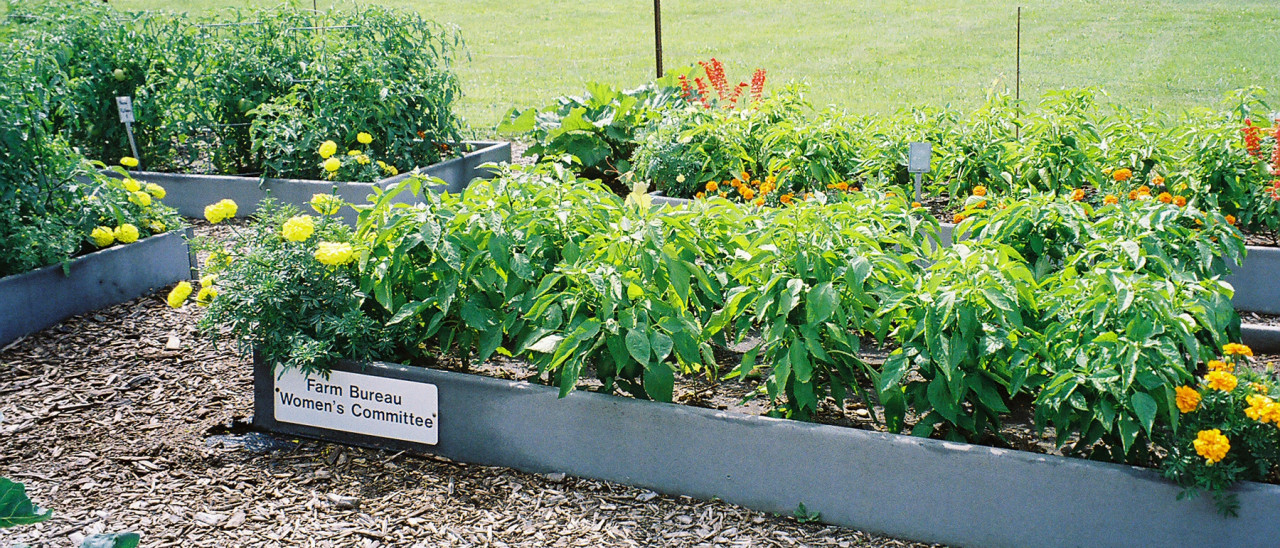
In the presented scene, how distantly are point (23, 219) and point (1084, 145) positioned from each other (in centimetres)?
502

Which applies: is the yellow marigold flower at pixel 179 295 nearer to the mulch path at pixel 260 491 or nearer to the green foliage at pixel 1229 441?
the mulch path at pixel 260 491

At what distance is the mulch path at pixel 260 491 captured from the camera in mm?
2855

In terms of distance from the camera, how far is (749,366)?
2.98m

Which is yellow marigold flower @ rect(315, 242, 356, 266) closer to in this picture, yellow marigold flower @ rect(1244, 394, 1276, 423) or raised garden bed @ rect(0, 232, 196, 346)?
raised garden bed @ rect(0, 232, 196, 346)

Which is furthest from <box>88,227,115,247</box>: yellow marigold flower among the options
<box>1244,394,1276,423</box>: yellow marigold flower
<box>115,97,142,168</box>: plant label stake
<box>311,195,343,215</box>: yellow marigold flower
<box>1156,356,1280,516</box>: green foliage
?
<box>1244,394,1276,423</box>: yellow marigold flower

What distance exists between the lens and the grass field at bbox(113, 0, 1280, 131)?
480 inches

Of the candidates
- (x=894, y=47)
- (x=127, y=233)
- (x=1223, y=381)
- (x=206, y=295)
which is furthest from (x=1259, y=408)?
(x=894, y=47)

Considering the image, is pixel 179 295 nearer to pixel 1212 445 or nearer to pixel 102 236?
pixel 102 236

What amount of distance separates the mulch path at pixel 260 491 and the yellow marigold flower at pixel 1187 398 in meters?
0.79

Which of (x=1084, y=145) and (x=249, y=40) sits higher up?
(x=249, y=40)

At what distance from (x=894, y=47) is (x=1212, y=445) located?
A: 1279 cm

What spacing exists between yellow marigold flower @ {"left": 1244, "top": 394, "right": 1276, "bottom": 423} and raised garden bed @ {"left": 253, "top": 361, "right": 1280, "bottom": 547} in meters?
0.19

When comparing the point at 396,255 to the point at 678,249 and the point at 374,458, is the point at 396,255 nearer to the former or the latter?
the point at 374,458

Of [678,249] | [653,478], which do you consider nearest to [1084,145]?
[678,249]
